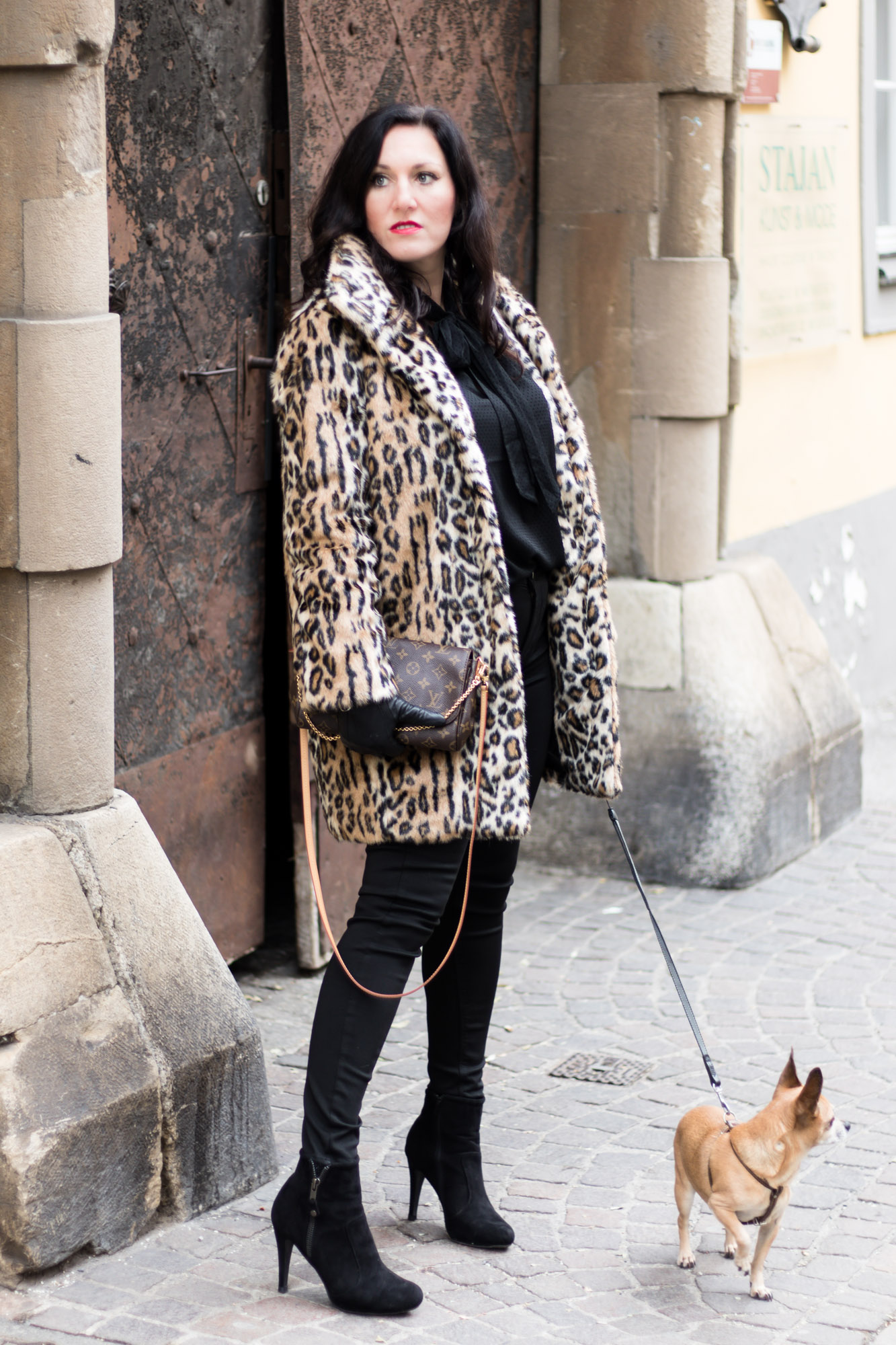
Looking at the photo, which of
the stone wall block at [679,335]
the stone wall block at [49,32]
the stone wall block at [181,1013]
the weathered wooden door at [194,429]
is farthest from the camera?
the stone wall block at [679,335]

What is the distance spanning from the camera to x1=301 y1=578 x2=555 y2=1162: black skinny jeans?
3.11 m

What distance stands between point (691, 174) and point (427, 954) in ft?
10.8

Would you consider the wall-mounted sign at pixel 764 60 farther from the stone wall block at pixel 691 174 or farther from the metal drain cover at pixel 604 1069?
the metal drain cover at pixel 604 1069

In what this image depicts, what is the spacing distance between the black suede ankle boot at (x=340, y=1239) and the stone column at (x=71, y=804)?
0.40 metres

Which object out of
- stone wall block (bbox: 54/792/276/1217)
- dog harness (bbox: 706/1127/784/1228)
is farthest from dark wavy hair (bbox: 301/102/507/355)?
dog harness (bbox: 706/1127/784/1228)

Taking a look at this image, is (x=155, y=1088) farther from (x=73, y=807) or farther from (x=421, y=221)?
(x=421, y=221)

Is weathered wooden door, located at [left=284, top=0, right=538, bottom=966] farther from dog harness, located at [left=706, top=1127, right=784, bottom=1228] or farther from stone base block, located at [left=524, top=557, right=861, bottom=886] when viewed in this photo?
dog harness, located at [left=706, top=1127, right=784, bottom=1228]

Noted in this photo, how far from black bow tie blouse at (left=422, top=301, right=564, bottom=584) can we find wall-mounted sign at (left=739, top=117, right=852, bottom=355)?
3.49 metres

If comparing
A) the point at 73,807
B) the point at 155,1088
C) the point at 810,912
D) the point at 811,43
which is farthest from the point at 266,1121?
the point at 811,43

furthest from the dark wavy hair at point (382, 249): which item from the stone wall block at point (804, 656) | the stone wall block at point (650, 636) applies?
the stone wall block at point (804, 656)

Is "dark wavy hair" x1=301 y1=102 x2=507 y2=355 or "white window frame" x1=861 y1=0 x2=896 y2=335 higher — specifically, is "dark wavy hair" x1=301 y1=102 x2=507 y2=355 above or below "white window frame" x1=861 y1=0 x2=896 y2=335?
below

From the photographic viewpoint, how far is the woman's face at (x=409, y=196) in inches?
124

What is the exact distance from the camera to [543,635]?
3.35 meters

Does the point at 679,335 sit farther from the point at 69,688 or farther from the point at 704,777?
the point at 69,688
